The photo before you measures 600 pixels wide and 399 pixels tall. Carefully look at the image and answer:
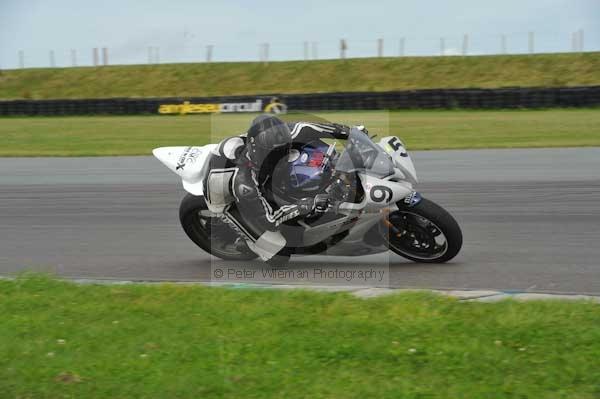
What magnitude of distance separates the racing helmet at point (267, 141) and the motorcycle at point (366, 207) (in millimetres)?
119

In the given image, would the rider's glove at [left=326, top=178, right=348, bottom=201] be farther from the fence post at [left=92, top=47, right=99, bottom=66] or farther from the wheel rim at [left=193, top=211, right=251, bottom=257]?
the fence post at [left=92, top=47, right=99, bottom=66]

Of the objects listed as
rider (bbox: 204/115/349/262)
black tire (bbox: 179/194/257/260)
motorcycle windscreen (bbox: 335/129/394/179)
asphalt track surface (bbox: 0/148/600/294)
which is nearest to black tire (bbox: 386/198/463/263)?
asphalt track surface (bbox: 0/148/600/294)

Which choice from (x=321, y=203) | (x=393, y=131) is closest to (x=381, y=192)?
(x=321, y=203)

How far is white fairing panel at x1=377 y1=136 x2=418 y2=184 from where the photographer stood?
247 inches

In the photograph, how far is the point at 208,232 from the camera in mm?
7035

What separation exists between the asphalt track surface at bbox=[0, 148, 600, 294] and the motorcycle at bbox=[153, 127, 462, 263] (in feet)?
0.68

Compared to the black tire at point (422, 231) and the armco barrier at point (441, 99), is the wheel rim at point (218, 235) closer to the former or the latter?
the black tire at point (422, 231)

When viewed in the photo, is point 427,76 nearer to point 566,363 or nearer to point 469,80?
point 469,80

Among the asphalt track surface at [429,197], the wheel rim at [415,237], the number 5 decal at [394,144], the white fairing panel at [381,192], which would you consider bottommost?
the asphalt track surface at [429,197]

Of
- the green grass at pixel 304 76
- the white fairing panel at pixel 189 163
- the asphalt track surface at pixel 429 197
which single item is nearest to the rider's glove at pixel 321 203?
the asphalt track surface at pixel 429 197

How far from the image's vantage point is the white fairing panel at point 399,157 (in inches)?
247

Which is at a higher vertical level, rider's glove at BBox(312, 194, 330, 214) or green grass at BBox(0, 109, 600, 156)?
rider's glove at BBox(312, 194, 330, 214)

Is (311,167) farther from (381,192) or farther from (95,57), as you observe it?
(95,57)

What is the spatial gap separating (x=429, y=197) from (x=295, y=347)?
5934mm
